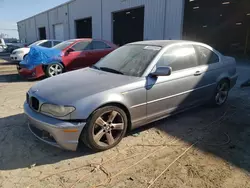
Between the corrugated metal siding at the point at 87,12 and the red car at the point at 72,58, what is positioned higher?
the corrugated metal siding at the point at 87,12

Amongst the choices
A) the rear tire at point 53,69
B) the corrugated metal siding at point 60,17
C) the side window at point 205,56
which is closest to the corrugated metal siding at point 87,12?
the corrugated metal siding at point 60,17

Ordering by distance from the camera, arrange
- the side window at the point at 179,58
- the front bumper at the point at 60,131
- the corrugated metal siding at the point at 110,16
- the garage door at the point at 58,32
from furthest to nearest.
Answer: the garage door at the point at 58,32 < the corrugated metal siding at the point at 110,16 < the side window at the point at 179,58 < the front bumper at the point at 60,131

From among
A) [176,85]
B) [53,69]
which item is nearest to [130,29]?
[53,69]

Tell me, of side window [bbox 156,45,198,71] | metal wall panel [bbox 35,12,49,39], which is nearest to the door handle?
side window [bbox 156,45,198,71]

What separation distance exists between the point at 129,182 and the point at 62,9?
2287cm

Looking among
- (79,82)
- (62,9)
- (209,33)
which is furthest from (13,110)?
(209,33)

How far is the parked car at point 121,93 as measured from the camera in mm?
2883

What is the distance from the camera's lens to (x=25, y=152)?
3170mm

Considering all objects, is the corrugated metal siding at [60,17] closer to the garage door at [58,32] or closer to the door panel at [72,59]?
the garage door at [58,32]

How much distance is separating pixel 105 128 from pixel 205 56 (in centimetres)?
267

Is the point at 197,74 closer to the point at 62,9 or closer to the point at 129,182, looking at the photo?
the point at 129,182

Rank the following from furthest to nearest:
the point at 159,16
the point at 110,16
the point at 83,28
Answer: the point at 83,28 → the point at 110,16 → the point at 159,16

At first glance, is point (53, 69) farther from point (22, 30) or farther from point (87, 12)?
point (22, 30)

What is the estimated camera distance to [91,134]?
2969 millimetres
